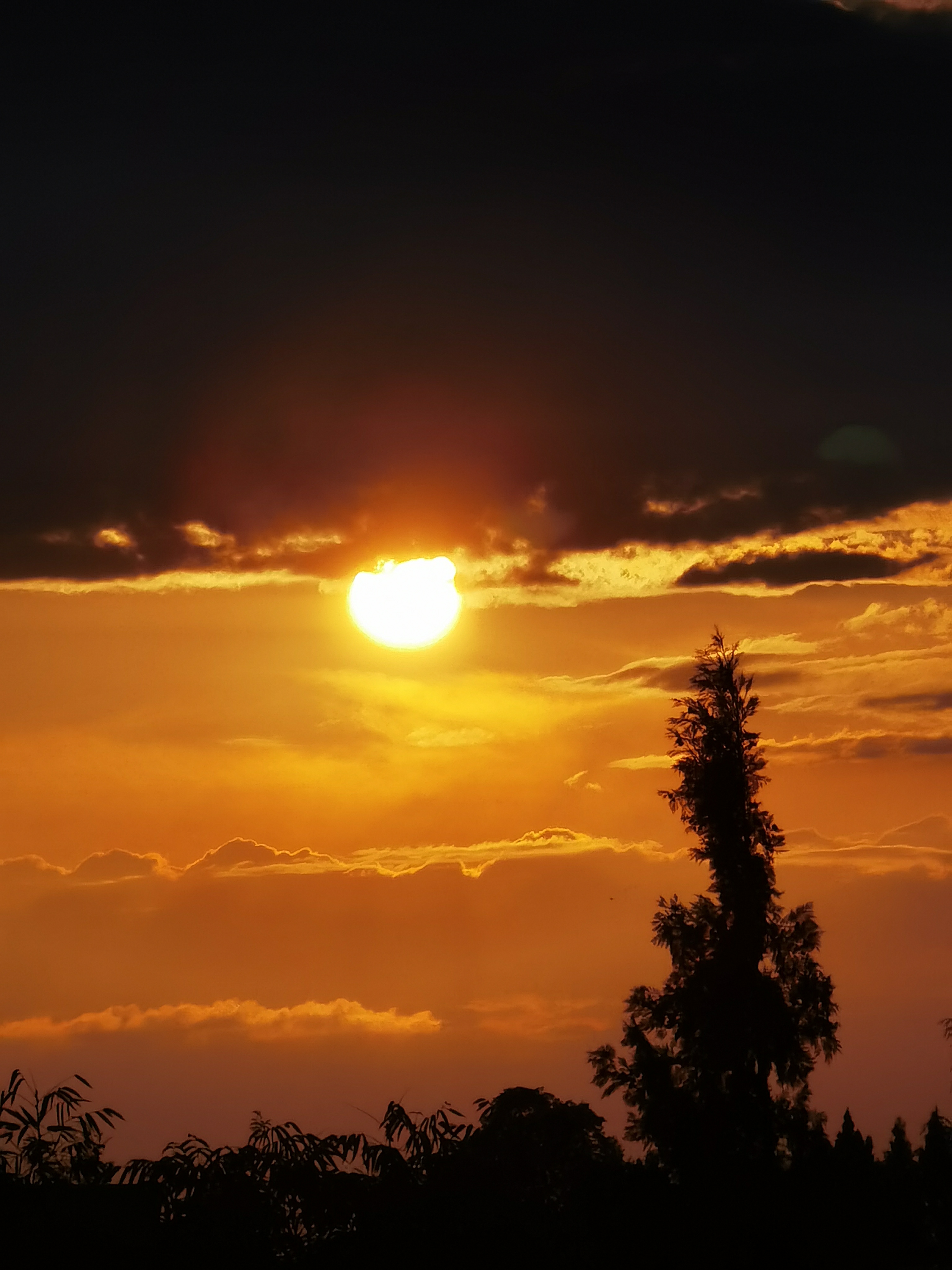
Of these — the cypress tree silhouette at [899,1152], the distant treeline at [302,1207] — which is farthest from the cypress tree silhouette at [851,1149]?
the distant treeline at [302,1207]

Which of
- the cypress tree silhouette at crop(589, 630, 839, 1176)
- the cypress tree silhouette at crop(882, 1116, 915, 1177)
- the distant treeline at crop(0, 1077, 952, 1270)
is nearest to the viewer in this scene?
the distant treeline at crop(0, 1077, 952, 1270)

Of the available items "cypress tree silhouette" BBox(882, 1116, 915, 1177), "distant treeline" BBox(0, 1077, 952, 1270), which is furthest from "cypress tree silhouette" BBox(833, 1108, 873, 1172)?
"distant treeline" BBox(0, 1077, 952, 1270)

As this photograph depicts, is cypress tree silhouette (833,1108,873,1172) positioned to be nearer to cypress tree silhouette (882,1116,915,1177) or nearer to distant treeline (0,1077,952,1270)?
cypress tree silhouette (882,1116,915,1177)

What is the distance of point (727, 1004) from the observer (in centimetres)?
4269

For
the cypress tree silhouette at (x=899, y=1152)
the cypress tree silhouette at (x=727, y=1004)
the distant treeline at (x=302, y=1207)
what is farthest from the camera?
the cypress tree silhouette at (x=899, y=1152)

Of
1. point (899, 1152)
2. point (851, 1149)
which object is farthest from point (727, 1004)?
point (899, 1152)

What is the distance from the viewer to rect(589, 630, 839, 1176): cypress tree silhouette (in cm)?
4138

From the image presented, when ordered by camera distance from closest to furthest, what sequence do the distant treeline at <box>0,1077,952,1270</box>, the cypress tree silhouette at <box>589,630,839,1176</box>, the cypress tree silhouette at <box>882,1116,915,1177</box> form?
the distant treeline at <box>0,1077,952,1270</box>, the cypress tree silhouette at <box>589,630,839,1176</box>, the cypress tree silhouette at <box>882,1116,915,1177</box>

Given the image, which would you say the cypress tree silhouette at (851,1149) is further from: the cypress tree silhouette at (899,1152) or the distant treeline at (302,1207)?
the distant treeline at (302,1207)

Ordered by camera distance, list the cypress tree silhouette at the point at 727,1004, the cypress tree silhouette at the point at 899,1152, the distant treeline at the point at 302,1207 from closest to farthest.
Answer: the distant treeline at the point at 302,1207, the cypress tree silhouette at the point at 727,1004, the cypress tree silhouette at the point at 899,1152

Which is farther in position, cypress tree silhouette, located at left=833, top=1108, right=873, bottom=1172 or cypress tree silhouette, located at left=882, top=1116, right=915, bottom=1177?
cypress tree silhouette, located at left=882, top=1116, right=915, bottom=1177

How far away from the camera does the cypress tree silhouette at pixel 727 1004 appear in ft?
136

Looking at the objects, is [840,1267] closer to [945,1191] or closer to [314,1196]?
[314,1196]

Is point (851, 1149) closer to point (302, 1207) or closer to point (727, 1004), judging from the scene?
point (727, 1004)
